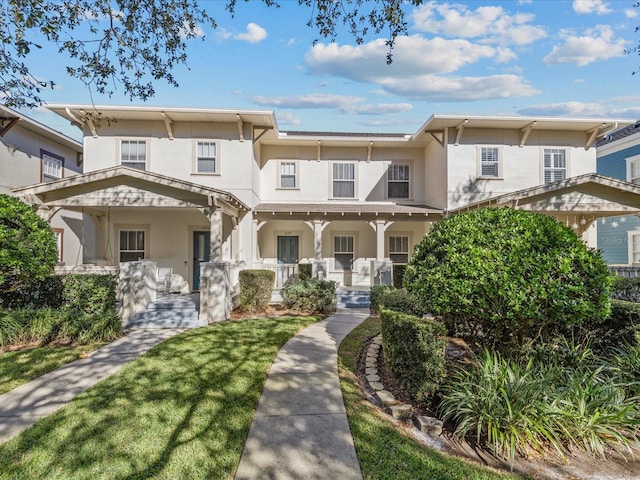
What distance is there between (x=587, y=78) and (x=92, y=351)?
14.0 m

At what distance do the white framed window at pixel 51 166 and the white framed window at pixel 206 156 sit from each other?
23.1 ft

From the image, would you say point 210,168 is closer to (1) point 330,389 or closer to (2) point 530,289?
(1) point 330,389

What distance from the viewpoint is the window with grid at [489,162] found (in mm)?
13312

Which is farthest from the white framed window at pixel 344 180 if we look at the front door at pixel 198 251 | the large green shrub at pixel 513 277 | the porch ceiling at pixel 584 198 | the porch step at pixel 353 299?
the large green shrub at pixel 513 277

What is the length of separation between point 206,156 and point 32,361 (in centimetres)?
885

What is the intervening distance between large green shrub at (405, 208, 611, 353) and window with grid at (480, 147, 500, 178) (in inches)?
363

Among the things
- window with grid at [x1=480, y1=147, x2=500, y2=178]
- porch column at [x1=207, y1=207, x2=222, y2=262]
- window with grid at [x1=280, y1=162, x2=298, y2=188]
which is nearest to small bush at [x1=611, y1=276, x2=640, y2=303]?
window with grid at [x1=480, y1=147, x2=500, y2=178]

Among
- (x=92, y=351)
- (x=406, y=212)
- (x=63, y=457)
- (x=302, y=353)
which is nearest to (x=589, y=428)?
(x=302, y=353)

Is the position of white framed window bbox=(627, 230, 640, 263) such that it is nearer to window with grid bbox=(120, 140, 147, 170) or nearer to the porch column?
the porch column

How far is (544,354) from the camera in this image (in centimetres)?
485

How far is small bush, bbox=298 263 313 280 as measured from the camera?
12.3 metres

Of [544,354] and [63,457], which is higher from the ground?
[544,354]

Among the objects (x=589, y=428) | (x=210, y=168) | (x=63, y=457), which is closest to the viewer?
(x=63, y=457)

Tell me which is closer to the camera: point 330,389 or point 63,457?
point 63,457
